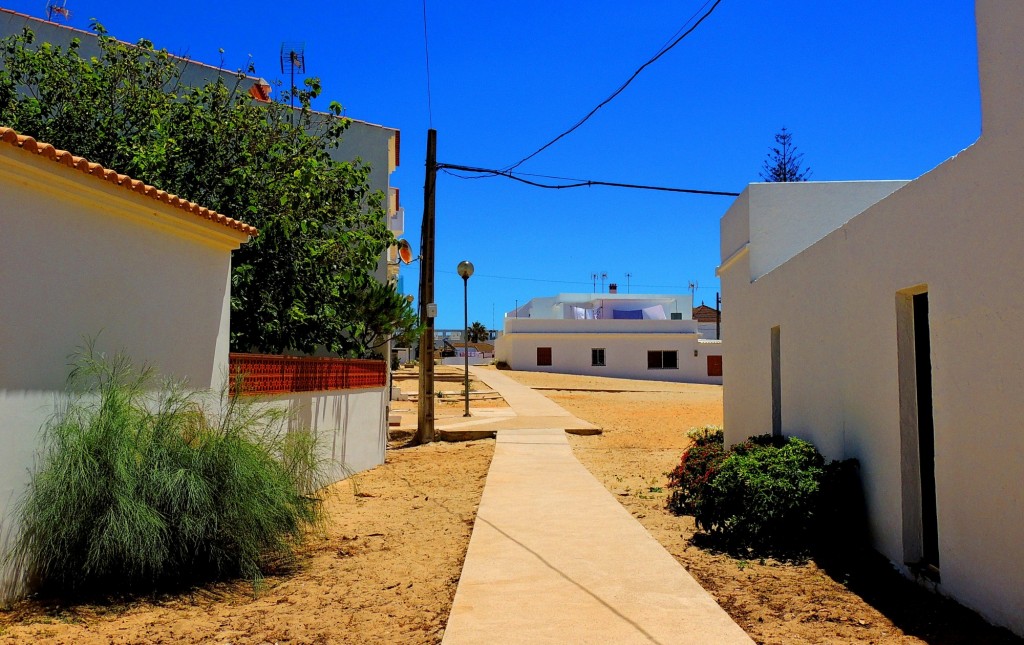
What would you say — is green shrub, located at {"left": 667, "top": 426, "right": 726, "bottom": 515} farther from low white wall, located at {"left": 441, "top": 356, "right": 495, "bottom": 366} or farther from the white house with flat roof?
low white wall, located at {"left": 441, "top": 356, "right": 495, "bottom": 366}

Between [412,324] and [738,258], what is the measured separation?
524cm

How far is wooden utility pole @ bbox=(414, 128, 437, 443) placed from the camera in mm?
15102

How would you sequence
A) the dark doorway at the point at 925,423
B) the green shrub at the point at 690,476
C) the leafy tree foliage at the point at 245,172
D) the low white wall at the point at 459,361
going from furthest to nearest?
1. the low white wall at the point at 459,361
2. the leafy tree foliage at the point at 245,172
3. the green shrub at the point at 690,476
4. the dark doorway at the point at 925,423

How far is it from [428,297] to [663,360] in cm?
3323

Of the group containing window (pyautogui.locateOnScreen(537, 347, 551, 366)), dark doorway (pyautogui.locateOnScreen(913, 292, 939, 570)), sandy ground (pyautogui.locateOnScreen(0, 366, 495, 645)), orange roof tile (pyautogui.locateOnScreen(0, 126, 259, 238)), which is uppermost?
window (pyautogui.locateOnScreen(537, 347, 551, 366))

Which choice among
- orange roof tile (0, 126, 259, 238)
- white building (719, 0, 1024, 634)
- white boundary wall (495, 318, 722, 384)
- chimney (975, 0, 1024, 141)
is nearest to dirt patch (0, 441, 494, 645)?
orange roof tile (0, 126, 259, 238)

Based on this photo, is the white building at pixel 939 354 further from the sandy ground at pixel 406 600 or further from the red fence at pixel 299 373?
the red fence at pixel 299 373

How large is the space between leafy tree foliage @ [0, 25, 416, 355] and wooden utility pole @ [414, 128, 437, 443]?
2.38 metres

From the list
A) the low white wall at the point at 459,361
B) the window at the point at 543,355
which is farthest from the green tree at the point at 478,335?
the window at the point at 543,355

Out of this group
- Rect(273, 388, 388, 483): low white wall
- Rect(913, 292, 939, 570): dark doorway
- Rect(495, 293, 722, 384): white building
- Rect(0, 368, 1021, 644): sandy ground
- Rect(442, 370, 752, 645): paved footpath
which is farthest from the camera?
Rect(495, 293, 722, 384): white building

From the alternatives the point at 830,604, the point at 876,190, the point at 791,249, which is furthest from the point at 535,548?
the point at 876,190

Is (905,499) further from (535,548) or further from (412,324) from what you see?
(412,324)

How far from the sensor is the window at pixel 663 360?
46.7 meters

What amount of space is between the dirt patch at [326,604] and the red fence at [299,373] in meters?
1.65
